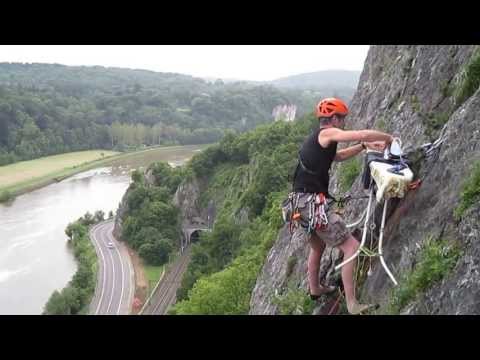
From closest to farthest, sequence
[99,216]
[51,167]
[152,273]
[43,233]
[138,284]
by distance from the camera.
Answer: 1. [138,284]
2. [152,273]
3. [43,233]
4. [99,216]
5. [51,167]

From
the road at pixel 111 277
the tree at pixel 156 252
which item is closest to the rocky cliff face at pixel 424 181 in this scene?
the road at pixel 111 277

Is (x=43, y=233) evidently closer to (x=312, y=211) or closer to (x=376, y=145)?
(x=312, y=211)

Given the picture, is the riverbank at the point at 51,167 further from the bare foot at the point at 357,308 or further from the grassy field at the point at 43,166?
the bare foot at the point at 357,308

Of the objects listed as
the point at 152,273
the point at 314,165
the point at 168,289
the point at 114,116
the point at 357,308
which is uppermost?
the point at 314,165

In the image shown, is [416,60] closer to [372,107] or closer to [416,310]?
[372,107]

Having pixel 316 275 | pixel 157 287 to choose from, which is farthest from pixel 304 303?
pixel 157 287

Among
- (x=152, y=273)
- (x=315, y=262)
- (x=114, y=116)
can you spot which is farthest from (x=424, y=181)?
(x=114, y=116)
